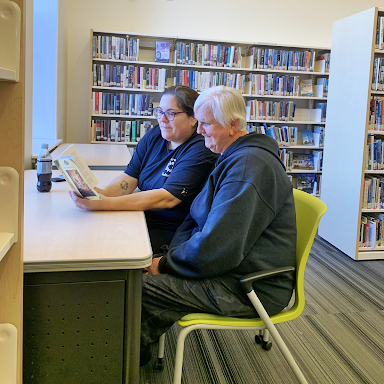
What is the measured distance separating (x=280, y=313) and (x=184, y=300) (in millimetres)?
358

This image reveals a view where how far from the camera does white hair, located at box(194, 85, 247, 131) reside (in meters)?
1.60

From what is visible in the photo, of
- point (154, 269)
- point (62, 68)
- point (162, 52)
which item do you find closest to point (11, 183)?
point (154, 269)

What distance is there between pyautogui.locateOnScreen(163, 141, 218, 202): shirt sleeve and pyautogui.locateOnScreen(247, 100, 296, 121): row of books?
10.7 feet

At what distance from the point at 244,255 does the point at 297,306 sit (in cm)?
30

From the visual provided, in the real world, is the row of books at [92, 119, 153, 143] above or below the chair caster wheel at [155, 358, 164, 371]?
above

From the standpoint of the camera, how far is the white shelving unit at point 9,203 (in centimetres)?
81

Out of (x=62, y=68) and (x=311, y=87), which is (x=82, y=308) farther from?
(x=311, y=87)

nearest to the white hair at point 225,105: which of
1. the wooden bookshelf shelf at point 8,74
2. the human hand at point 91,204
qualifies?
the human hand at point 91,204

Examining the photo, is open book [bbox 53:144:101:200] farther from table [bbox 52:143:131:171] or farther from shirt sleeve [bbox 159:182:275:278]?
table [bbox 52:143:131:171]

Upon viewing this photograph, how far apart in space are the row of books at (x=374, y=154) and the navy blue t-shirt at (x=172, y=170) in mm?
1974

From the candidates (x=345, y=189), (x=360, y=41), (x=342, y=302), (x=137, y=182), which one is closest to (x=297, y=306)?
A: (x=137, y=182)

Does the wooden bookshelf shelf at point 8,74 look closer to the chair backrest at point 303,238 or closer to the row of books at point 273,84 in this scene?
the chair backrest at point 303,238

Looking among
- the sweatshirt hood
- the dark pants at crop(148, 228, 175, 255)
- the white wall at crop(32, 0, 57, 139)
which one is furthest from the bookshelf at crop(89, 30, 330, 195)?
the sweatshirt hood

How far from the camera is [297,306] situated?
1531mm
